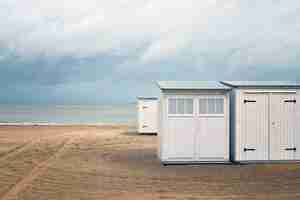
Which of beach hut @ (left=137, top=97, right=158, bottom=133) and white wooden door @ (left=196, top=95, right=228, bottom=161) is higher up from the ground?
beach hut @ (left=137, top=97, right=158, bottom=133)

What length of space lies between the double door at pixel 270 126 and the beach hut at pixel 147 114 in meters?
11.8

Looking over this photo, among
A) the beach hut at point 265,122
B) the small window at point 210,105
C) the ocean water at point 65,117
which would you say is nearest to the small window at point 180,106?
the small window at point 210,105

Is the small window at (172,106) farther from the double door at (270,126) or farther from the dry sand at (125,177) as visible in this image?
the double door at (270,126)

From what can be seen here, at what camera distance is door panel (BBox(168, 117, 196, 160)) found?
16.8 metres

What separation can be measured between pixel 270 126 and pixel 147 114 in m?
12.3

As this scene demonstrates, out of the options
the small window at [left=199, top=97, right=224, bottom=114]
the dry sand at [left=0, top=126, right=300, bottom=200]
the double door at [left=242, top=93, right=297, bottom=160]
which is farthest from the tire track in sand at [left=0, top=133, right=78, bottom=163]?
the double door at [left=242, top=93, right=297, bottom=160]

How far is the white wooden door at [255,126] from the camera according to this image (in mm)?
16953

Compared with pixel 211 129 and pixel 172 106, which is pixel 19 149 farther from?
pixel 211 129

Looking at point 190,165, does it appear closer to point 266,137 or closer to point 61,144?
point 266,137

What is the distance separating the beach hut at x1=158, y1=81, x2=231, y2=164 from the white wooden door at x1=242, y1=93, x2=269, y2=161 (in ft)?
2.02

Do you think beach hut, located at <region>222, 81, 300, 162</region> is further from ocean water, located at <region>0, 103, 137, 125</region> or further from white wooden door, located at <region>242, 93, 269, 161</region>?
ocean water, located at <region>0, 103, 137, 125</region>

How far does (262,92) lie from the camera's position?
17000 millimetres

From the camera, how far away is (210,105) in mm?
16938

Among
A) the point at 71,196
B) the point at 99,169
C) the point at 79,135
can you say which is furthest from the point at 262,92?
the point at 79,135
